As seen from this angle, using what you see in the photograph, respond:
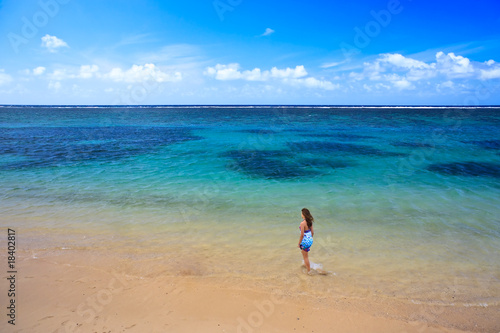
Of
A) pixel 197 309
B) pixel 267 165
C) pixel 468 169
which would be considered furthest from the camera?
pixel 267 165

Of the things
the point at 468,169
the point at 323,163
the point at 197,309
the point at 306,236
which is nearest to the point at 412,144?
the point at 468,169

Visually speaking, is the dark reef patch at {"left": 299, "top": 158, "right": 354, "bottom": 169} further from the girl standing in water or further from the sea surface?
the girl standing in water

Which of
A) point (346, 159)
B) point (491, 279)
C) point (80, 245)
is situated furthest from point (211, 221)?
point (346, 159)

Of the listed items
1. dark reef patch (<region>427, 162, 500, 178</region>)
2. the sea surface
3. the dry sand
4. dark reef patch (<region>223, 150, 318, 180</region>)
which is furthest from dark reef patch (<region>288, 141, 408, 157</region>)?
the dry sand

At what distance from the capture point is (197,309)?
20.3ft

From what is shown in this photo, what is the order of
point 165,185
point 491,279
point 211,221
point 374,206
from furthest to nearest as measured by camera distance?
1. point 165,185
2. point 374,206
3. point 211,221
4. point 491,279

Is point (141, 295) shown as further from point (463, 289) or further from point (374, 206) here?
point (374, 206)

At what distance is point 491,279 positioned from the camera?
734cm

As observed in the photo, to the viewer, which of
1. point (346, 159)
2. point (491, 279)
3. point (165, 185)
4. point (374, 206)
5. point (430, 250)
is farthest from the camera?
point (346, 159)

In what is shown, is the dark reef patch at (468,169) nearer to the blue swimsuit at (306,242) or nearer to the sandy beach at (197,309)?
the sandy beach at (197,309)

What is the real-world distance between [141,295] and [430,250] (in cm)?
856

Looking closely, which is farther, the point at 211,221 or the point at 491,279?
the point at 211,221

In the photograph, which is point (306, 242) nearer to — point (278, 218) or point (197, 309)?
point (197, 309)

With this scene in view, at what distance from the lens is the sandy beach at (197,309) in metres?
5.71
